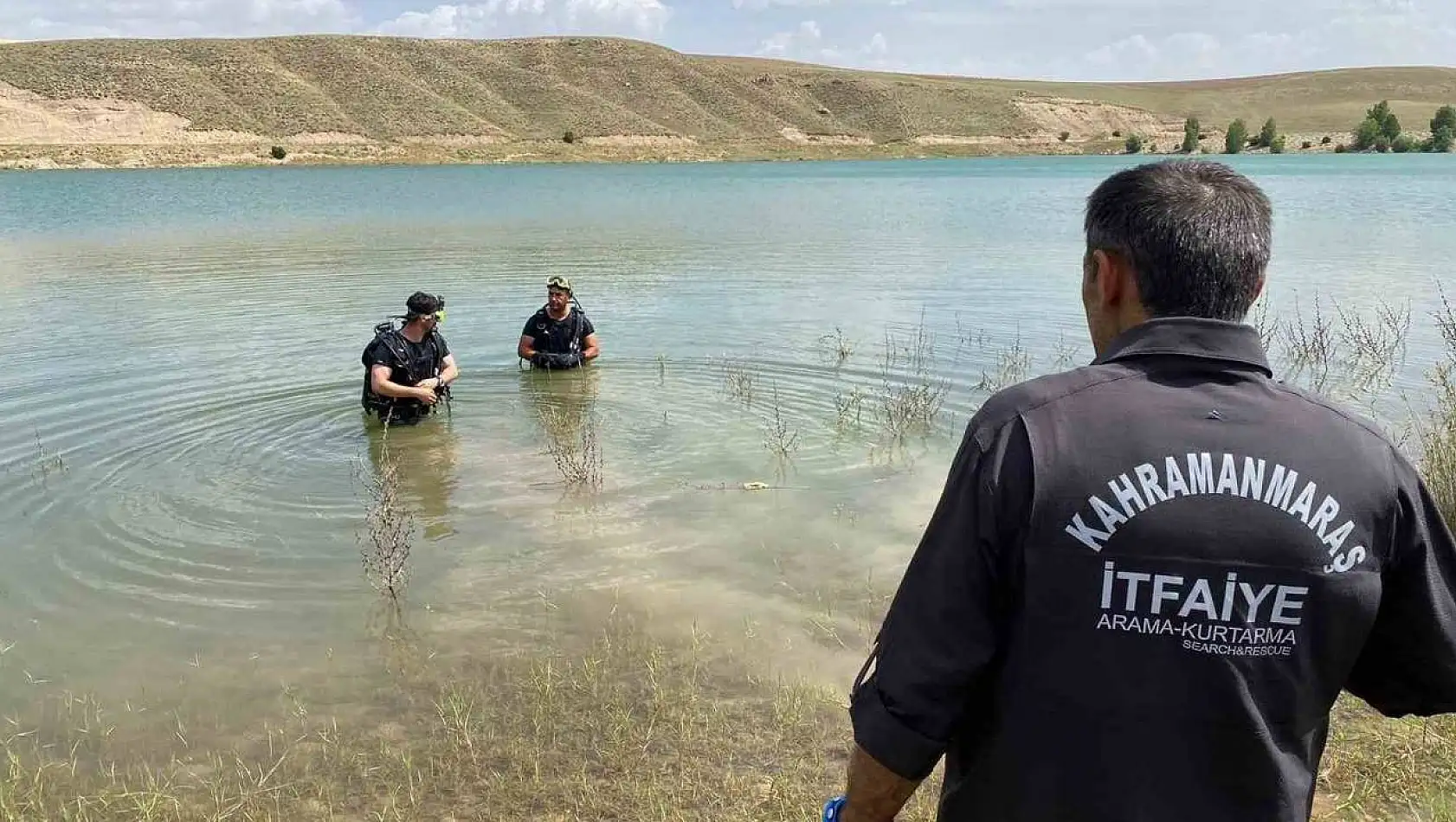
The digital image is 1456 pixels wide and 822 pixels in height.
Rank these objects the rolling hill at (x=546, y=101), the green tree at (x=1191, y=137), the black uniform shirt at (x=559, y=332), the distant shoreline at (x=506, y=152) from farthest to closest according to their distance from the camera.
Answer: the green tree at (x=1191, y=137) < the rolling hill at (x=546, y=101) < the distant shoreline at (x=506, y=152) < the black uniform shirt at (x=559, y=332)

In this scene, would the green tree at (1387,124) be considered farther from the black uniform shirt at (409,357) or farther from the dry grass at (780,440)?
the black uniform shirt at (409,357)

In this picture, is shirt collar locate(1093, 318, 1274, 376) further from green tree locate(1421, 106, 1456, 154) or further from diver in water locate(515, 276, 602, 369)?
green tree locate(1421, 106, 1456, 154)

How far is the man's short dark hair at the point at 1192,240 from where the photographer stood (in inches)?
71.1

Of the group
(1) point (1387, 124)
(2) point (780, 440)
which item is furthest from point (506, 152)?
(1) point (1387, 124)

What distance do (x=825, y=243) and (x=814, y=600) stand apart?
60.4 feet

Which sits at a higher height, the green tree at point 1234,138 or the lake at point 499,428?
the green tree at point 1234,138

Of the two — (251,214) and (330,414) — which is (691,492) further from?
(251,214)

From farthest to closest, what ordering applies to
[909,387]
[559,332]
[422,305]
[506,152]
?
[506,152]
[559,332]
[909,387]
[422,305]

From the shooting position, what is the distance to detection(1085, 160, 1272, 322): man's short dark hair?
1.80 m

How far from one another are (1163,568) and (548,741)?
10.7 feet

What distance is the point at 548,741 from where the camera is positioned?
445 centimetres

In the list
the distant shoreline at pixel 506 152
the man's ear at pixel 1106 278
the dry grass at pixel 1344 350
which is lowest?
the dry grass at pixel 1344 350

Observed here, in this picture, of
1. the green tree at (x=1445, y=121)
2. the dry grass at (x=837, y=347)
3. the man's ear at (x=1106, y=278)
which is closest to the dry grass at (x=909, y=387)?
the dry grass at (x=837, y=347)

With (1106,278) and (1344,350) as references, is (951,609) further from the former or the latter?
(1344,350)
